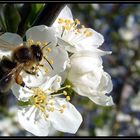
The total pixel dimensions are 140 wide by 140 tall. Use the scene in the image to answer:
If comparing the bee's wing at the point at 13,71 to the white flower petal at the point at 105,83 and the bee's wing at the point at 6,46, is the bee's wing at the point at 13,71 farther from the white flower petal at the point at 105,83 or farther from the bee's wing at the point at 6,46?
the white flower petal at the point at 105,83

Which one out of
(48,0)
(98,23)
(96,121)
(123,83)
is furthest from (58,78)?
(98,23)

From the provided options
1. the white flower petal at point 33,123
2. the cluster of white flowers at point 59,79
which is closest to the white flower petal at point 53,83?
the cluster of white flowers at point 59,79

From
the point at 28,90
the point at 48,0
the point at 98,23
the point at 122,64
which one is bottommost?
the point at 122,64

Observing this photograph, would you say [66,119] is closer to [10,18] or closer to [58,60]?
[58,60]

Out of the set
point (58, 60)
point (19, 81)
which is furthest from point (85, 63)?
point (19, 81)

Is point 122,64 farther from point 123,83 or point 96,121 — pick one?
point 96,121

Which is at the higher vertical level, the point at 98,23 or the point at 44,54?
the point at 44,54
